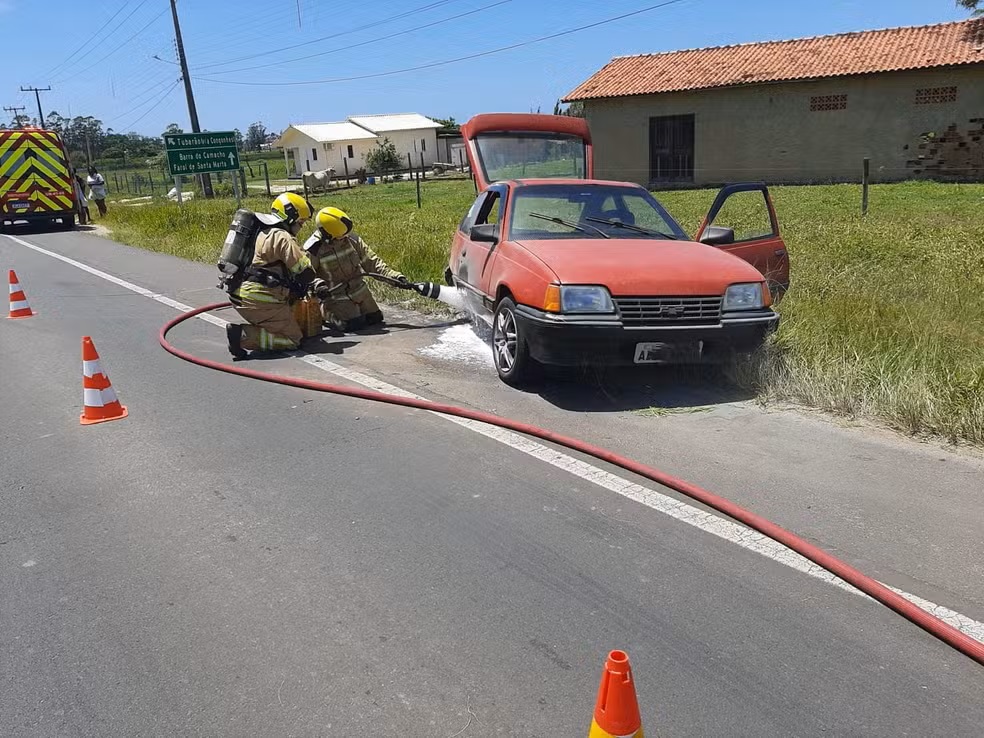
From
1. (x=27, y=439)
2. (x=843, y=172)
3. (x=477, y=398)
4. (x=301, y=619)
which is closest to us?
(x=301, y=619)

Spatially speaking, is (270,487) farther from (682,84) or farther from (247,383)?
(682,84)

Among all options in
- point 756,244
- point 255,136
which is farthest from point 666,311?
point 255,136

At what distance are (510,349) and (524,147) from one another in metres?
6.15

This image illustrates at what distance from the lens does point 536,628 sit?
9.80ft

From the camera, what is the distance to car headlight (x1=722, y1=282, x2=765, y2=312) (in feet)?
18.1

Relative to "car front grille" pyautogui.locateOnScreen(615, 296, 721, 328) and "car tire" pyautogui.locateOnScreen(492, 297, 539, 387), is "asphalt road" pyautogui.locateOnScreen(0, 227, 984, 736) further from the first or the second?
"car tire" pyautogui.locateOnScreen(492, 297, 539, 387)

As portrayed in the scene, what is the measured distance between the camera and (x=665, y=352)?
5453mm

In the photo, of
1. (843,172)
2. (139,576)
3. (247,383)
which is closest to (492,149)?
(247,383)

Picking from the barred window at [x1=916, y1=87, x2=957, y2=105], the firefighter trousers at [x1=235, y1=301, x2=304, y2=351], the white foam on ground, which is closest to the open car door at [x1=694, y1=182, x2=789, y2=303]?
the white foam on ground

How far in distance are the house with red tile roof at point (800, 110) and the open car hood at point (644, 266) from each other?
872 inches

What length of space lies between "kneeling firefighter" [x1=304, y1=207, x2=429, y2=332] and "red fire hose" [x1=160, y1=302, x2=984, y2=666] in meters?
1.55

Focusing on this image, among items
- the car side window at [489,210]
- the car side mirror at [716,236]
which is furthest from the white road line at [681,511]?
the car side mirror at [716,236]

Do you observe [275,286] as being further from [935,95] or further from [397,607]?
[935,95]

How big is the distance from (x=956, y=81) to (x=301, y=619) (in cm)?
2694
